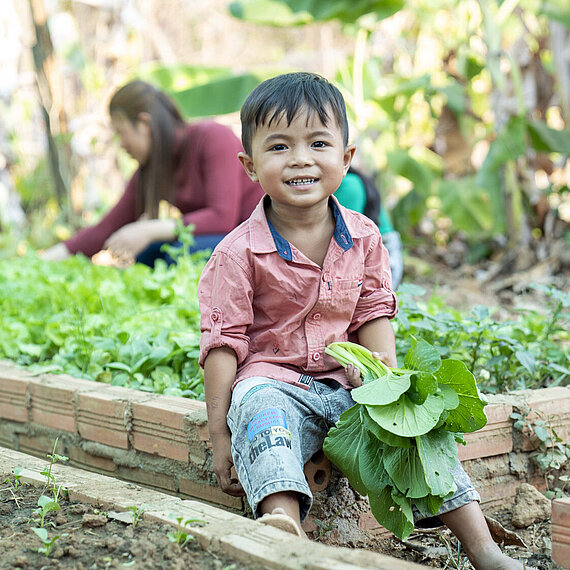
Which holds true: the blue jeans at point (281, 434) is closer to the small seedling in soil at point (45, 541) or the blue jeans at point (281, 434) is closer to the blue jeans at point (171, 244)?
the small seedling in soil at point (45, 541)

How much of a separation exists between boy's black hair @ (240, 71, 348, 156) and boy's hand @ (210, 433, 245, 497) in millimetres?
807

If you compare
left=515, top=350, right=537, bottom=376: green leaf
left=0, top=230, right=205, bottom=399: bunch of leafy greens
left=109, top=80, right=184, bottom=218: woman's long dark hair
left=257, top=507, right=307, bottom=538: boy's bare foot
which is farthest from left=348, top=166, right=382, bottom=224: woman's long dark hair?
left=257, top=507, right=307, bottom=538: boy's bare foot

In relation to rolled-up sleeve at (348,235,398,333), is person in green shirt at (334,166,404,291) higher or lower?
lower

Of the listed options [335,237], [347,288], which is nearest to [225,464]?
[347,288]

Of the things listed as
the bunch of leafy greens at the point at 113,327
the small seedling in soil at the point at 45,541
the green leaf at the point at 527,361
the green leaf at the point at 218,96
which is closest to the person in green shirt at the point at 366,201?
the bunch of leafy greens at the point at 113,327

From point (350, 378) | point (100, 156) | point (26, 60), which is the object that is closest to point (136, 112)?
point (350, 378)

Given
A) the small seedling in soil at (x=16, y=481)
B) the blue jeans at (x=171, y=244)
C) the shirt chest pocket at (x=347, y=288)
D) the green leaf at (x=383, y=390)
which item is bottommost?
the blue jeans at (x=171, y=244)

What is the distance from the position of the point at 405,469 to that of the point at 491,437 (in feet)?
2.07

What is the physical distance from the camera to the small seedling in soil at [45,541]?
5.10 ft

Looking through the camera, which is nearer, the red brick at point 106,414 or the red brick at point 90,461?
the red brick at point 106,414

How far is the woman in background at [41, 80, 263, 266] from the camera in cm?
457

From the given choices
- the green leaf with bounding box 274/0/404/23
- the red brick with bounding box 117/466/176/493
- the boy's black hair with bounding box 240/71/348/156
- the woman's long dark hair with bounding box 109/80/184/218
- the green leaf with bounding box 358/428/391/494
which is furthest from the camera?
the green leaf with bounding box 274/0/404/23

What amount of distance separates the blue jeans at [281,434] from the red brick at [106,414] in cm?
66

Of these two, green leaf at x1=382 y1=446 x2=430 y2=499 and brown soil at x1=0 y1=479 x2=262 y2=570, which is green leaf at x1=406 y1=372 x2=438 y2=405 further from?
brown soil at x1=0 y1=479 x2=262 y2=570
